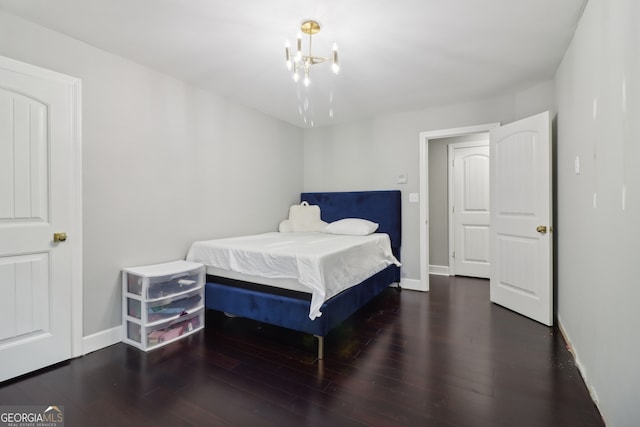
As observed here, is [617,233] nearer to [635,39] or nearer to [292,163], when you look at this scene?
[635,39]

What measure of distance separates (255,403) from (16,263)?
177cm

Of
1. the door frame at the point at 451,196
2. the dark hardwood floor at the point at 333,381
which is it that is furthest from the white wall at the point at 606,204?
the door frame at the point at 451,196

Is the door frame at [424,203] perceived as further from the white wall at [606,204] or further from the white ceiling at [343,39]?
the white wall at [606,204]

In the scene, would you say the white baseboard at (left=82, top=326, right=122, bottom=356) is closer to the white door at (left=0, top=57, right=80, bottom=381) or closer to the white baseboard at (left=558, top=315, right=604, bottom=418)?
the white door at (left=0, top=57, right=80, bottom=381)

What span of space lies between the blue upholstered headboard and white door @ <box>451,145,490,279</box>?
1436mm

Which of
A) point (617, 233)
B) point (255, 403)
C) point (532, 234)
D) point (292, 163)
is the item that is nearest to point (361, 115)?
point (292, 163)

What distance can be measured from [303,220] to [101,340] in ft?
8.41

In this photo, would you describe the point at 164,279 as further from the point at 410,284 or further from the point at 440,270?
the point at 440,270

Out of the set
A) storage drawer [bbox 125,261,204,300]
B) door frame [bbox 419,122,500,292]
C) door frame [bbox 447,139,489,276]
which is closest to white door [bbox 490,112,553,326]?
door frame [bbox 419,122,500,292]

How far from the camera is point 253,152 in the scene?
12.8 feet

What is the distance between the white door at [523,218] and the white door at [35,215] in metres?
3.83

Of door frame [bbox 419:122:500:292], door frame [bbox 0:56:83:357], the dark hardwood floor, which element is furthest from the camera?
door frame [bbox 419:122:500:292]

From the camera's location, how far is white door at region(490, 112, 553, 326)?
2787 mm

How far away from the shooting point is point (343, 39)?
7.50 feet
